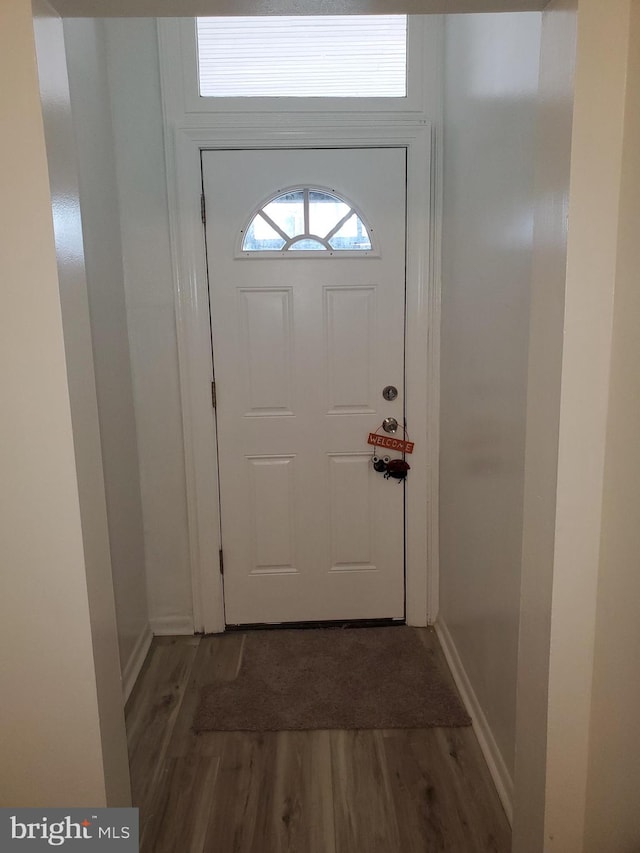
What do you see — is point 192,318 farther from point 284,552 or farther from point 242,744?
point 242,744

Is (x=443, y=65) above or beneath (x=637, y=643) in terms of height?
above

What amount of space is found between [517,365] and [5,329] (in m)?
1.21

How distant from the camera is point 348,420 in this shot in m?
2.63

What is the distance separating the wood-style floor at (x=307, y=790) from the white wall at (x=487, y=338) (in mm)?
150

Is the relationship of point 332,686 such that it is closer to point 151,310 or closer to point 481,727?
point 481,727

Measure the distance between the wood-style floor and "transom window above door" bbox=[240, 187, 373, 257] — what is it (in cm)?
180

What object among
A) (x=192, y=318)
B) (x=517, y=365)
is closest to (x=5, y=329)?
(x=517, y=365)

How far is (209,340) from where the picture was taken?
254 centimetres

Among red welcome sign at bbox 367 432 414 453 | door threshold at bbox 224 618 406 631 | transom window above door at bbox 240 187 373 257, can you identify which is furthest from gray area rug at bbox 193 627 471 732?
transom window above door at bbox 240 187 373 257

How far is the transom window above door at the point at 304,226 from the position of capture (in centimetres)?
249

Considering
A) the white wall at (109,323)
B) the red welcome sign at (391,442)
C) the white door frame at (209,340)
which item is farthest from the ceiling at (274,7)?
the red welcome sign at (391,442)

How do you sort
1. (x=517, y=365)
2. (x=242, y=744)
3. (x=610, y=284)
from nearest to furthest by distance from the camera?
(x=610, y=284), (x=517, y=365), (x=242, y=744)
